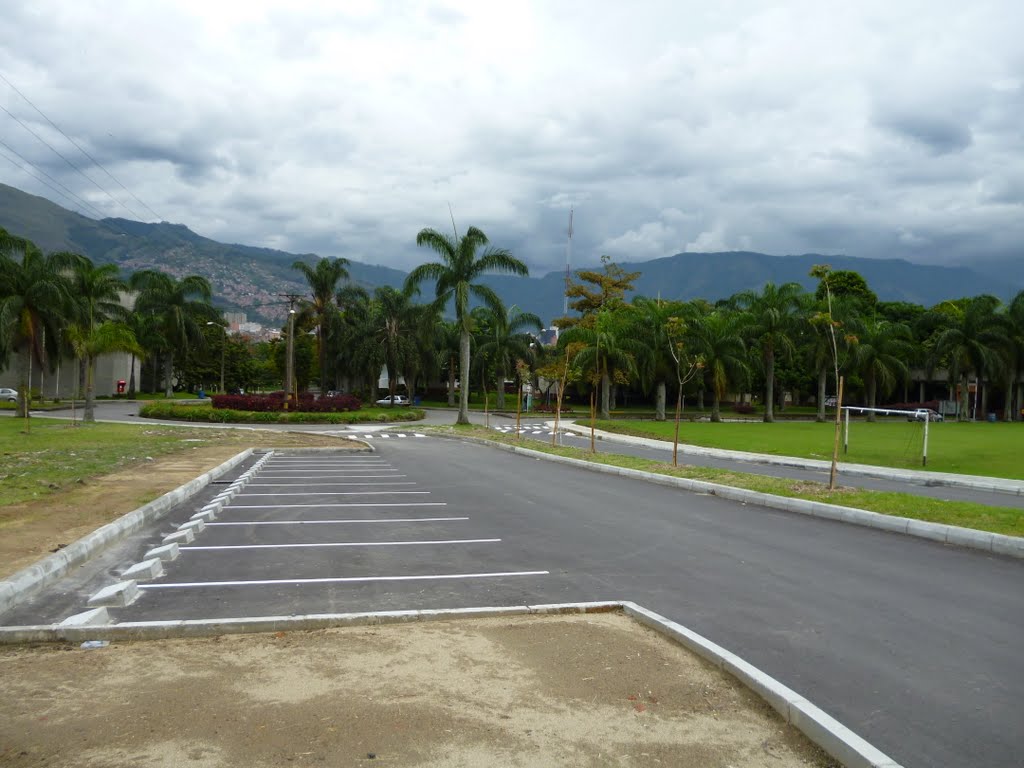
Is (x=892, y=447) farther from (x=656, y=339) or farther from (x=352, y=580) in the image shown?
(x=352, y=580)

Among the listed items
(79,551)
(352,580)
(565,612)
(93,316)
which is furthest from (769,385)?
(79,551)

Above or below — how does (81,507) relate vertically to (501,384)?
below

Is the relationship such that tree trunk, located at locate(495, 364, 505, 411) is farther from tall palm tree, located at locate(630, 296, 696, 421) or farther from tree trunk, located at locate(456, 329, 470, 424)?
tree trunk, located at locate(456, 329, 470, 424)

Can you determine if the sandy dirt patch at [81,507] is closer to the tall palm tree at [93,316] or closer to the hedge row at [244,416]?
the tall palm tree at [93,316]

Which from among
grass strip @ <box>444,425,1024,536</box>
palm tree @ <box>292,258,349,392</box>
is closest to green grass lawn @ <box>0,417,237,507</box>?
grass strip @ <box>444,425,1024,536</box>

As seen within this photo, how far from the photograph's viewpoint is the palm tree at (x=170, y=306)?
6419cm

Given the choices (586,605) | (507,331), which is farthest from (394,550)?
(507,331)

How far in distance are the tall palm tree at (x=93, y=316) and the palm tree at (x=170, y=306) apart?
6.61 meters

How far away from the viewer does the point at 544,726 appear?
418cm

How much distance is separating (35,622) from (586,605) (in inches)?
171

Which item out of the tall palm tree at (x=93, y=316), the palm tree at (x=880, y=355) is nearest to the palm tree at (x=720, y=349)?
the palm tree at (x=880, y=355)

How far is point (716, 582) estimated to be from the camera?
7.70m

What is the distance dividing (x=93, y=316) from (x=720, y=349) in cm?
3865

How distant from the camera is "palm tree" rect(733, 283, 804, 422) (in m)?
54.3
